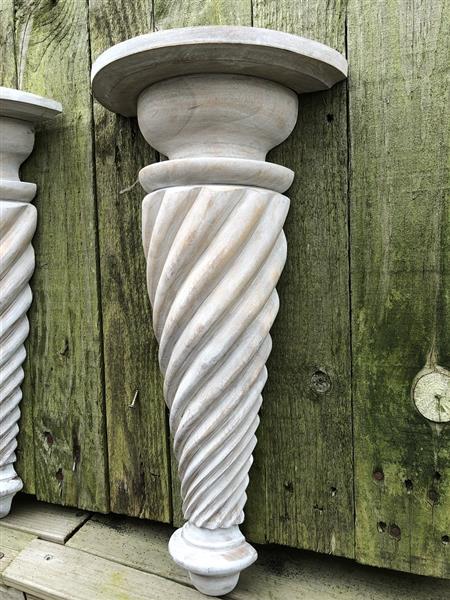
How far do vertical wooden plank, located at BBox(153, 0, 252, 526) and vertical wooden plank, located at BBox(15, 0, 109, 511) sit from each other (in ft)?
0.48

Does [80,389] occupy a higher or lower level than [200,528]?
higher

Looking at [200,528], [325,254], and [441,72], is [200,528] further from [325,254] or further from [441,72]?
[441,72]

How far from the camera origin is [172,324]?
0.65 metres

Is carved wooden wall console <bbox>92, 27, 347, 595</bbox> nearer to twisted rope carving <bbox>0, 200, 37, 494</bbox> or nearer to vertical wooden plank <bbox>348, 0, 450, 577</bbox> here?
vertical wooden plank <bbox>348, 0, 450, 577</bbox>

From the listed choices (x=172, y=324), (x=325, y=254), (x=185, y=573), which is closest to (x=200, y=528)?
(x=185, y=573)

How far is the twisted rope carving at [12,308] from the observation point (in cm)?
85

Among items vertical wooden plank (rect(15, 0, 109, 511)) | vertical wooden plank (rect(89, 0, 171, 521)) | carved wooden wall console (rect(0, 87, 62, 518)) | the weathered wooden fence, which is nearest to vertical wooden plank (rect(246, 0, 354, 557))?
the weathered wooden fence

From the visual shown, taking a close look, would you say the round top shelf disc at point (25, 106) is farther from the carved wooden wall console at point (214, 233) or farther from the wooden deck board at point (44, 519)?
the wooden deck board at point (44, 519)

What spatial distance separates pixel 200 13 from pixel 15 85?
365mm

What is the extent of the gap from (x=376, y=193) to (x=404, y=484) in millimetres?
396

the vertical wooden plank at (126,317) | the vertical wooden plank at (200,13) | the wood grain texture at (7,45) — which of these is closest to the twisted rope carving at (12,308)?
the vertical wooden plank at (126,317)

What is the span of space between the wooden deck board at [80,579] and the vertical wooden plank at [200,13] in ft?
2.65

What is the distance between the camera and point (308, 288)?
2.41 feet

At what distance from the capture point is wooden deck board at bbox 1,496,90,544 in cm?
87
